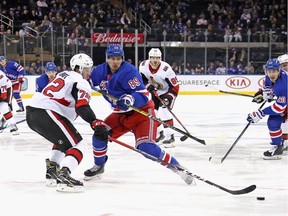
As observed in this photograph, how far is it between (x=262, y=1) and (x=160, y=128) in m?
11.7

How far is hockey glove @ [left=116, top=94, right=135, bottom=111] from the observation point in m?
3.58

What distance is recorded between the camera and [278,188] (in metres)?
3.64

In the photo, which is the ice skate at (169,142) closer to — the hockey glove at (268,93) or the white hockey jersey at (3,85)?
the hockey glove at (268,93)

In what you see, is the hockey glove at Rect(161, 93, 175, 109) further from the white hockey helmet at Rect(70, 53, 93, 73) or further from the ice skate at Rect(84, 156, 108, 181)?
the white hockey helmet at Rect(70, 53, 93, 73)

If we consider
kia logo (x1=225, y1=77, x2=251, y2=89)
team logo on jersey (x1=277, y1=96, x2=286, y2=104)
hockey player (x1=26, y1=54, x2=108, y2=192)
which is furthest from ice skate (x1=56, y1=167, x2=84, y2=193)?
kia logo (x1=225, y1=77, x2=251, y2=89)

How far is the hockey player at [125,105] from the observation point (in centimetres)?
362

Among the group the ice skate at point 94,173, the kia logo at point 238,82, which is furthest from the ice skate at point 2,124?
the kia logo at point 238,82

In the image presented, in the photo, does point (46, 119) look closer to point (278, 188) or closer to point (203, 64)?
point (278, 188)

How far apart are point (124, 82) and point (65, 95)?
494 millimetres

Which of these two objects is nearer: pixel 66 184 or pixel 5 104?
pixel 66 184

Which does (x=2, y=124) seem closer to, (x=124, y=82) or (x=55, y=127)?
(x=124, y=82)

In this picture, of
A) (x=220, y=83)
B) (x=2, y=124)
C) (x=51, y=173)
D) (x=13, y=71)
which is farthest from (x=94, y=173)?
(x=220, y=83)

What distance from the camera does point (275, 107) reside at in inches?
178

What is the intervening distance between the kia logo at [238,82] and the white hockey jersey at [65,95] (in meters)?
8.58
